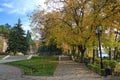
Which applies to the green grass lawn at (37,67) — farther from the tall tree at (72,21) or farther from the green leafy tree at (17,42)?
the green leafy tree at (17,42)

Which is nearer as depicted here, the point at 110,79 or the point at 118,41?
the point at 110,79

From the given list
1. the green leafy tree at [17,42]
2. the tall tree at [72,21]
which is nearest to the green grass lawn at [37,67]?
the tall tree at [72,21]

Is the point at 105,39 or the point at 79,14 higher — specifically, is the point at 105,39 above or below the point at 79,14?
below

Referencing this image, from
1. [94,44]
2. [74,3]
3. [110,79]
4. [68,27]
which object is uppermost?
Result: [74,3]

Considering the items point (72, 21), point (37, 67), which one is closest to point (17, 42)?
point (72, 21)

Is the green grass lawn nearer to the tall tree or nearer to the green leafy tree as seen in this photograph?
the tall tree

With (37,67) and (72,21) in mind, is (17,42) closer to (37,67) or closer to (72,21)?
(72,21)

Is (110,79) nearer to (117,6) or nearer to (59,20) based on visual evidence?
(117,6)

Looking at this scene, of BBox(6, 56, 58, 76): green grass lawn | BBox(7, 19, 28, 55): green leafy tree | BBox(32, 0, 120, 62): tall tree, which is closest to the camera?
BBox(6, 56, 58, 76): green grass lawn

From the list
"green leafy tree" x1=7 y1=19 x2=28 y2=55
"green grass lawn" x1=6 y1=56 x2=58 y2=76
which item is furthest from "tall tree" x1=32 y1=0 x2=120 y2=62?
"green leafy tree" x1=7 y1=19 x2=28 y2=55

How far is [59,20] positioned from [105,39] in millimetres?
5970

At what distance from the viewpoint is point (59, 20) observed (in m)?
32.1

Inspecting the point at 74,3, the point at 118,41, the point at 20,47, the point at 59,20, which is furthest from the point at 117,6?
the point at 20,47

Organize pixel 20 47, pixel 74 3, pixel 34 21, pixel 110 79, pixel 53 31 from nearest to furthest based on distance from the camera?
1. pixel 110 79
2. pixel 74 3
3. pixel 53 31
4. pixel 34 21
5. pixel 20 47
